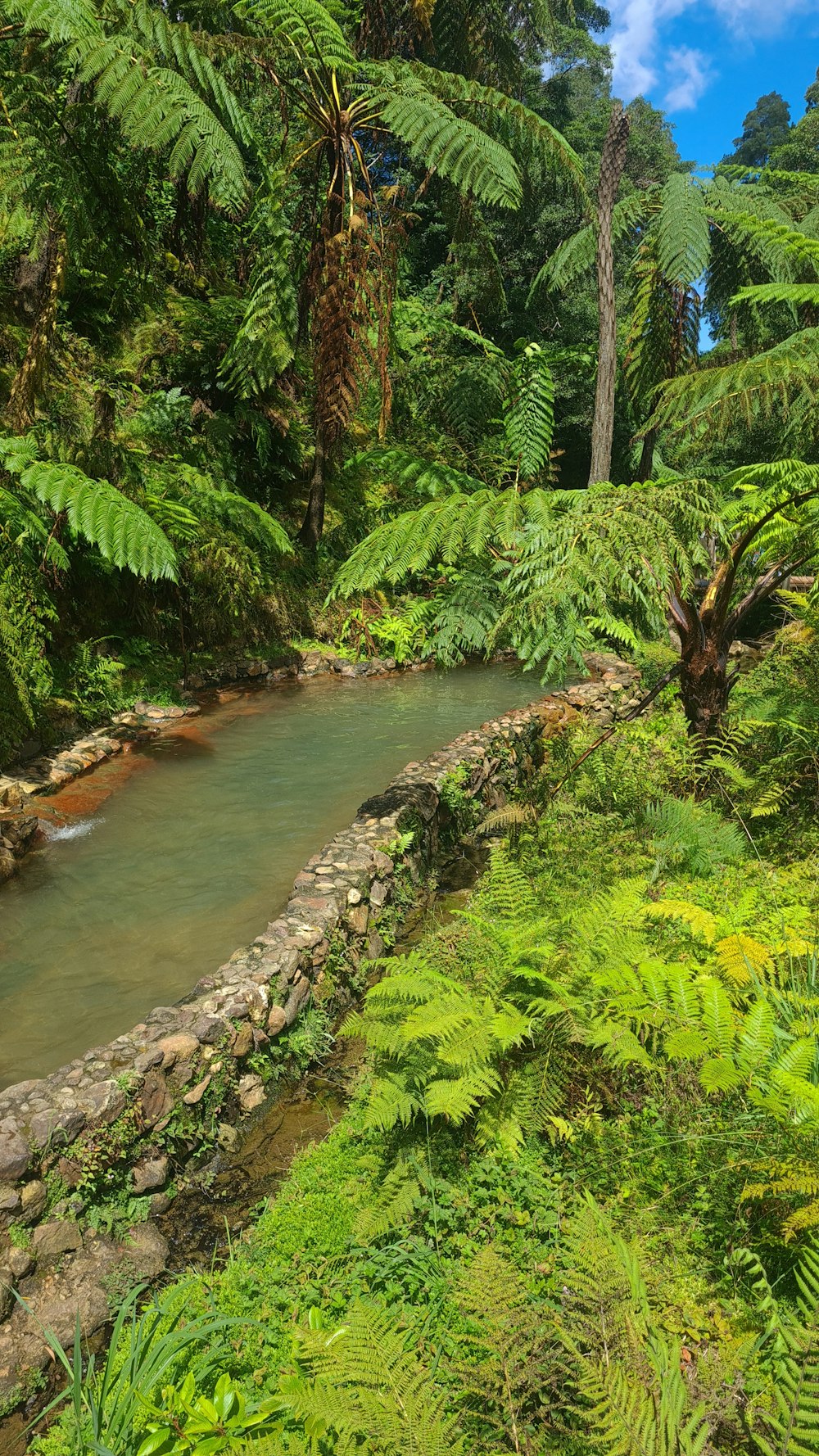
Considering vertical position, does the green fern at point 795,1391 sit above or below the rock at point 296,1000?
above

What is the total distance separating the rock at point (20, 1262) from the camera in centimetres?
218

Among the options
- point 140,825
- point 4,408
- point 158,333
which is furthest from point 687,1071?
point 158,333

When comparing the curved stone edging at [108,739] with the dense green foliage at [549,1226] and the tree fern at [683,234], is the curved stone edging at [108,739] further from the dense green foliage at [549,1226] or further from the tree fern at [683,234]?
the tree fern at [683,234]

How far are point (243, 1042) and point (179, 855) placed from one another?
193 centimetres

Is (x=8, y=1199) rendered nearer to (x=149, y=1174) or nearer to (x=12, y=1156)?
(x=12, y=1156)

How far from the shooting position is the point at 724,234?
866 cm

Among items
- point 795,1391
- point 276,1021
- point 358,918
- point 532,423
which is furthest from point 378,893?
point 532,423

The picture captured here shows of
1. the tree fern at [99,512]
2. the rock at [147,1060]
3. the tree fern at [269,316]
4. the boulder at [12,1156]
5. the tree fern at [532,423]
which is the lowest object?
the boulder at [12,1156]

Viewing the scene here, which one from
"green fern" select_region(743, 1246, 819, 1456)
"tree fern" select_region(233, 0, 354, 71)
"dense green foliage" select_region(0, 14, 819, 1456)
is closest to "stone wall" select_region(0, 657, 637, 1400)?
"dense green foliage" select_region(0, 14, 819, 1456)

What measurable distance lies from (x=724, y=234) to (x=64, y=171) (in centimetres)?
700

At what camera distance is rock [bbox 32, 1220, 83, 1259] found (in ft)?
7.46

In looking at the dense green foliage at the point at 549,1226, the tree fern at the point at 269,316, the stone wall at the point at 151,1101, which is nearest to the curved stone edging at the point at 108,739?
the stone wall at the point at 151,1101

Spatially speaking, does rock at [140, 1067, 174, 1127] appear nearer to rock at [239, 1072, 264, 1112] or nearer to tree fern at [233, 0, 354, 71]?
rock at [239, 1072, 264, 1112]

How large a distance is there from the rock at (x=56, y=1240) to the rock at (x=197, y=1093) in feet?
1.63
